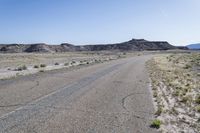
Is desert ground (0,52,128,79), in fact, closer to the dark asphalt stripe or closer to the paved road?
the dark asphalt stripe

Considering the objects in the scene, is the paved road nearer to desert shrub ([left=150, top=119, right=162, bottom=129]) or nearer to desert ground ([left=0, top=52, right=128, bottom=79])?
desert shrub ([left=150, top=119, right=162, bottom=129])

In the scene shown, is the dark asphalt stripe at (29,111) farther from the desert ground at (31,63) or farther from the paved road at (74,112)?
the desert ground at (31,63)

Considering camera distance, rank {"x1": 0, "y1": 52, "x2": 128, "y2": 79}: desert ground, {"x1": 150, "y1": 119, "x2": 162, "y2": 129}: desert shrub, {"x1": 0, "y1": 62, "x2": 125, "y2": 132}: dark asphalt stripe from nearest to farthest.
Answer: {"x1": 0, "y1": 62, "x2": 125, "y2": 132}: dark asphalt stripe, {"x1": 150, "y1": 119, "x2": 162, "y2": 129}: desert shrub, {"x1": 0, "y1": 52, "x2": 128, "y2": 79}: desert ground

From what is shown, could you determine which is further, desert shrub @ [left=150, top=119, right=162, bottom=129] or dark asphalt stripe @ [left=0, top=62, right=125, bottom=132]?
desert shrub @ [left=150, top=119, right=162, bottom=129]

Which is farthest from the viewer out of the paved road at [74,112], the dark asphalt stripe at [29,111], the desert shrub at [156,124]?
the desert shrub at [156,124]

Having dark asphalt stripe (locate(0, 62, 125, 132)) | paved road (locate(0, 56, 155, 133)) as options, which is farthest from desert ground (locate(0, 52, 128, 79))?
paved road (locate(0, 56, 155, 133))

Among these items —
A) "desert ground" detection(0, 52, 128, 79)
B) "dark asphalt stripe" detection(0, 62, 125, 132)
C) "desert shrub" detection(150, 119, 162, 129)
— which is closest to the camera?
"dark asphalt stripe" detection(0, 62, 125, 132)

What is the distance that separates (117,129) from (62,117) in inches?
79.7

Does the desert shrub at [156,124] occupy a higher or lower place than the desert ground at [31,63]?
higher

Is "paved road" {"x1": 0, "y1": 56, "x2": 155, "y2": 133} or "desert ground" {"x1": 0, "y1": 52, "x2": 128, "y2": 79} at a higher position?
"paved road" {"x1": 0, "y1": 56, "x2": 155, "y2": 133}

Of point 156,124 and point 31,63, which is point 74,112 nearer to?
point 156,124

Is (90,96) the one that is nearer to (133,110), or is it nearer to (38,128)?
(133,110)

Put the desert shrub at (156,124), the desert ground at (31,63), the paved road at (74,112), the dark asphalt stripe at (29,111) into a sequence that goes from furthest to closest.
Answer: the desert ground at (31,63)
the desert shrub at (156,124)
the dark asphalt stripe at (29,111)
the paved road at (74,112)

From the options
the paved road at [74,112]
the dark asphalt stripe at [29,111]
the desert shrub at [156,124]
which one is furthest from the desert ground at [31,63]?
the desert shrub at [156,124]
